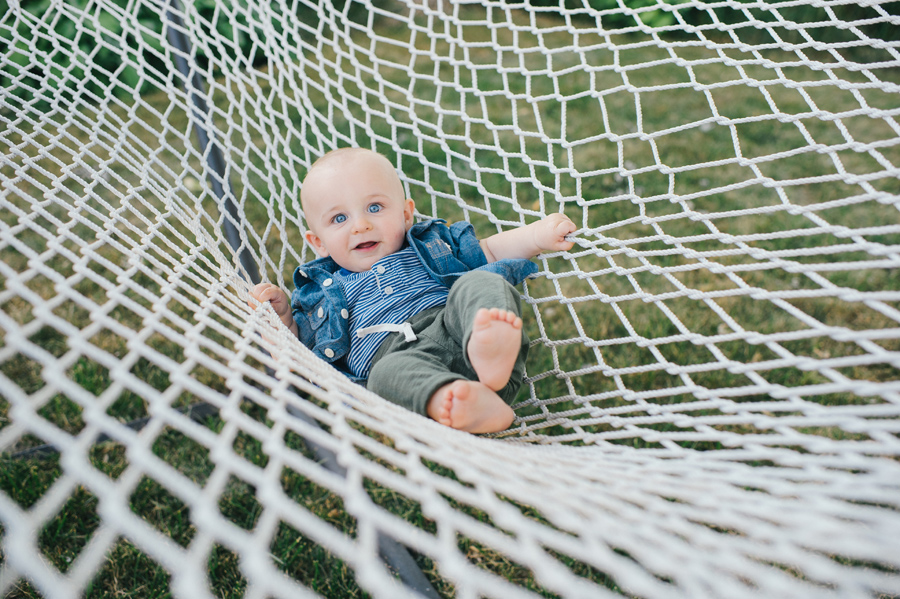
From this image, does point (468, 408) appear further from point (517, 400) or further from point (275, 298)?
point (517, 400)

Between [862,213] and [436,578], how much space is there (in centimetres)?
215

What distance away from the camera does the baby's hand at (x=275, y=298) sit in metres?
1.16

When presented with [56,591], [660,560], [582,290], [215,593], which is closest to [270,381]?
[56,591]

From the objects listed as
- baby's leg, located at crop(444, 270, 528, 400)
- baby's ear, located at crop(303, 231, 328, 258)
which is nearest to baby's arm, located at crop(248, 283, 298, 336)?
baby's ear, located at crop(303, 231, 328, 258)

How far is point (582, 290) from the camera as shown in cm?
199

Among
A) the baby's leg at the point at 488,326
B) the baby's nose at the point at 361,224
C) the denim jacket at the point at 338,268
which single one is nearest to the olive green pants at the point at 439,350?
the baby's leg at the point at 488,326

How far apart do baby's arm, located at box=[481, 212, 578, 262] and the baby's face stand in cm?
20

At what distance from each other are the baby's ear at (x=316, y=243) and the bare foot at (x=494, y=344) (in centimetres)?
52

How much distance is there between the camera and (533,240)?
122 centimetres

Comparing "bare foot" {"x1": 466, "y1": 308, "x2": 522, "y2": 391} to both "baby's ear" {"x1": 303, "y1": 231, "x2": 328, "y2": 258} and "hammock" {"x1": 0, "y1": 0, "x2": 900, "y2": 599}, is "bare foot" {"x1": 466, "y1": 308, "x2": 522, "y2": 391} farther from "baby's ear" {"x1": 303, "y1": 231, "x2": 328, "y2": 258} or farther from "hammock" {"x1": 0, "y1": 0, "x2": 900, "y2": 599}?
"baby's ear" {"x1": 303, "y1": 231, "x2": 328, "y2": 258}

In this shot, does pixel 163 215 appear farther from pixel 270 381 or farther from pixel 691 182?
pixel 691 182

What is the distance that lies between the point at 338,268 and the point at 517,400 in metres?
0.63

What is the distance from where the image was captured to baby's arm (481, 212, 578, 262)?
119 centimetres

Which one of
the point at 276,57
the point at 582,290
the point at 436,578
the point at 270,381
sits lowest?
the point at 436,578
